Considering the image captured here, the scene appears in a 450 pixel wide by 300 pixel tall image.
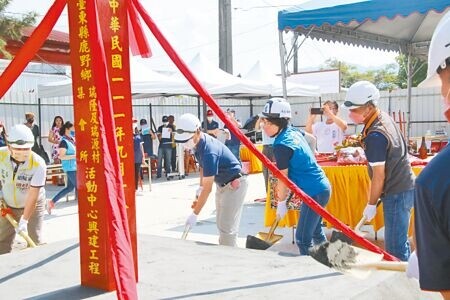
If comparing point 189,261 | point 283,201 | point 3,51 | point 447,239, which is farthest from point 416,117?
point 447,239

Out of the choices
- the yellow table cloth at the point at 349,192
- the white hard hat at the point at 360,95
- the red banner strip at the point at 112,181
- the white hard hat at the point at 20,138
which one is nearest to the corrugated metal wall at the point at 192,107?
the yellow table cloth at the point at 349,192

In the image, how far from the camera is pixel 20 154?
433 cm

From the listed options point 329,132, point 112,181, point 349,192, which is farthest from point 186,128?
point 329,132

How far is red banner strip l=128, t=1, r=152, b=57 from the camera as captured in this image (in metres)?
2.97

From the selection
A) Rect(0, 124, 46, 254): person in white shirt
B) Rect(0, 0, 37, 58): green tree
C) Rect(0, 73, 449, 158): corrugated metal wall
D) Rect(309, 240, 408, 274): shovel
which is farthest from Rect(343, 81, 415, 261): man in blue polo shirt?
Rect(0, 73, 449, 158): corrugated metal wall

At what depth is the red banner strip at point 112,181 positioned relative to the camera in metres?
2.03

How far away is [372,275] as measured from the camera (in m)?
2.75

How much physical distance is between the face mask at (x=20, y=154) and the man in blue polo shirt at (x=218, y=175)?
119cm

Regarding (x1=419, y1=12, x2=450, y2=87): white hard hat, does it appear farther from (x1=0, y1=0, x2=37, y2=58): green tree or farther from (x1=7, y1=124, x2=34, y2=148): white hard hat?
(x1=0, y1=0, x2=37, y2=58): green tree

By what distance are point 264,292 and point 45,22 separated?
5.66ft

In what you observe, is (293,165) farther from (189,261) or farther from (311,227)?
(189,261)

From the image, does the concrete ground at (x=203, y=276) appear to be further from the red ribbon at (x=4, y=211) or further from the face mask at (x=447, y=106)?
the face mask at (x=447, y=106)

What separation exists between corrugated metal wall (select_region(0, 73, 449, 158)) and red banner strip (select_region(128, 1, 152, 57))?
406 inches

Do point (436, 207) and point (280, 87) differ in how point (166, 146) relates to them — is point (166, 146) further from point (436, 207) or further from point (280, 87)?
point (436, 207)
